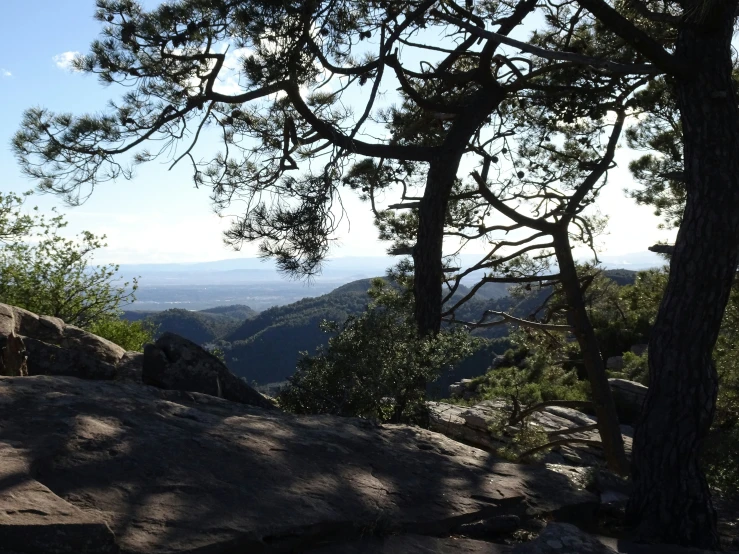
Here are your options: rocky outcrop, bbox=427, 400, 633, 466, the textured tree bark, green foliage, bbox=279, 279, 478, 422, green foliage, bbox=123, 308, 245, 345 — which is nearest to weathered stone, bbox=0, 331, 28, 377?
green foliage, bbox=279, 279, 478, 422

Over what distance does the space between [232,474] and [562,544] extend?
6.28 ft

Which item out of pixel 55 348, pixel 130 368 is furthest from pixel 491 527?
pixel 55 348

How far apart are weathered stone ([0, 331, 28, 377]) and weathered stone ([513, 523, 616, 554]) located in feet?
14.4

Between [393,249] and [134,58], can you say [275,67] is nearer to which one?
[134,58]

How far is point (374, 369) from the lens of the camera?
6.23m

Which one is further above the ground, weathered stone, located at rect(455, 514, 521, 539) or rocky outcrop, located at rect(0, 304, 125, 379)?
rocky outcrop, located at rect(0, 304, 125, 379)

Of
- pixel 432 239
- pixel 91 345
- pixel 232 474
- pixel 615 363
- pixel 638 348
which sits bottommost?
pixel 615 363

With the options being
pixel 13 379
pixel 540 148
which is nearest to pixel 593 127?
pixel 540 148

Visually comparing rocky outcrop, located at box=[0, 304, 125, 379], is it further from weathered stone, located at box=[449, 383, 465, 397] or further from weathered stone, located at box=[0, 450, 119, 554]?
weathered stone, located at box=[449, 383, 465, 397]

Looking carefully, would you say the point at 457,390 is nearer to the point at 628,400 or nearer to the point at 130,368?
the point at 628,400

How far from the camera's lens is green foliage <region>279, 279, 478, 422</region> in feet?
20.6

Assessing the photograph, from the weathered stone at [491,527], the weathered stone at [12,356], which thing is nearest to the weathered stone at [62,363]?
the weathered stone at [12,356]

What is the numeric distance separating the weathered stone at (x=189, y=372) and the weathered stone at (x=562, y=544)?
327cm

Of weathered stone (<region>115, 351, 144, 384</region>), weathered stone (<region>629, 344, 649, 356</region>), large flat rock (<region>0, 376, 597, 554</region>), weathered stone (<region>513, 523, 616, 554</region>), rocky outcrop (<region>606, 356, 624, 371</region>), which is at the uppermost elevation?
weathered stone (<region>115, 351, 144, 384</region>)
